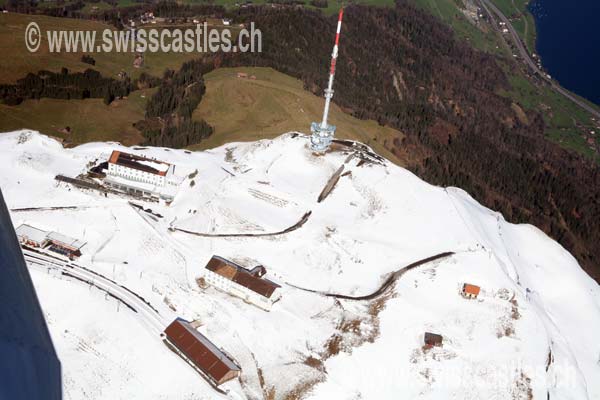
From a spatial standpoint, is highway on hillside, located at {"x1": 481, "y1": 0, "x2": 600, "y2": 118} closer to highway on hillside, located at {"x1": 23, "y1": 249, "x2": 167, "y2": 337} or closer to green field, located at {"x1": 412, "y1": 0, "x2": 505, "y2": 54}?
green field, located at {"x1": 412, "y1": 0, "x2": 505, "y2": 54}

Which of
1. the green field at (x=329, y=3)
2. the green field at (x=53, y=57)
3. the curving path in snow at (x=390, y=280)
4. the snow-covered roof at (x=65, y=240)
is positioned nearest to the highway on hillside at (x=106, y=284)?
the snow-covered roof at (x=65, y=240)

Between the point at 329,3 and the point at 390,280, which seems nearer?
the point at 390,280

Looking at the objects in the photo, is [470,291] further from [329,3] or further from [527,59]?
[527,59]

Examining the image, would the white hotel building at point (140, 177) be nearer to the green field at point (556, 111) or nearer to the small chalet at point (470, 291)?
the small chalet at point (470, 291)

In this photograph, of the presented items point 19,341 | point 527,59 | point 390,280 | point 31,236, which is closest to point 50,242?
point 31,236

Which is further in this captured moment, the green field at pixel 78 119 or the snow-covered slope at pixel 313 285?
the green field at pixel 78 119

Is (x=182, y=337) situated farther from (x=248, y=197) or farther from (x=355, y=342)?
(x=248, y=197)

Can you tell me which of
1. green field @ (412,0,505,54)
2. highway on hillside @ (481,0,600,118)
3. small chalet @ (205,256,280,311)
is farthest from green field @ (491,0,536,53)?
small chalet @ (205,256,280,311)
